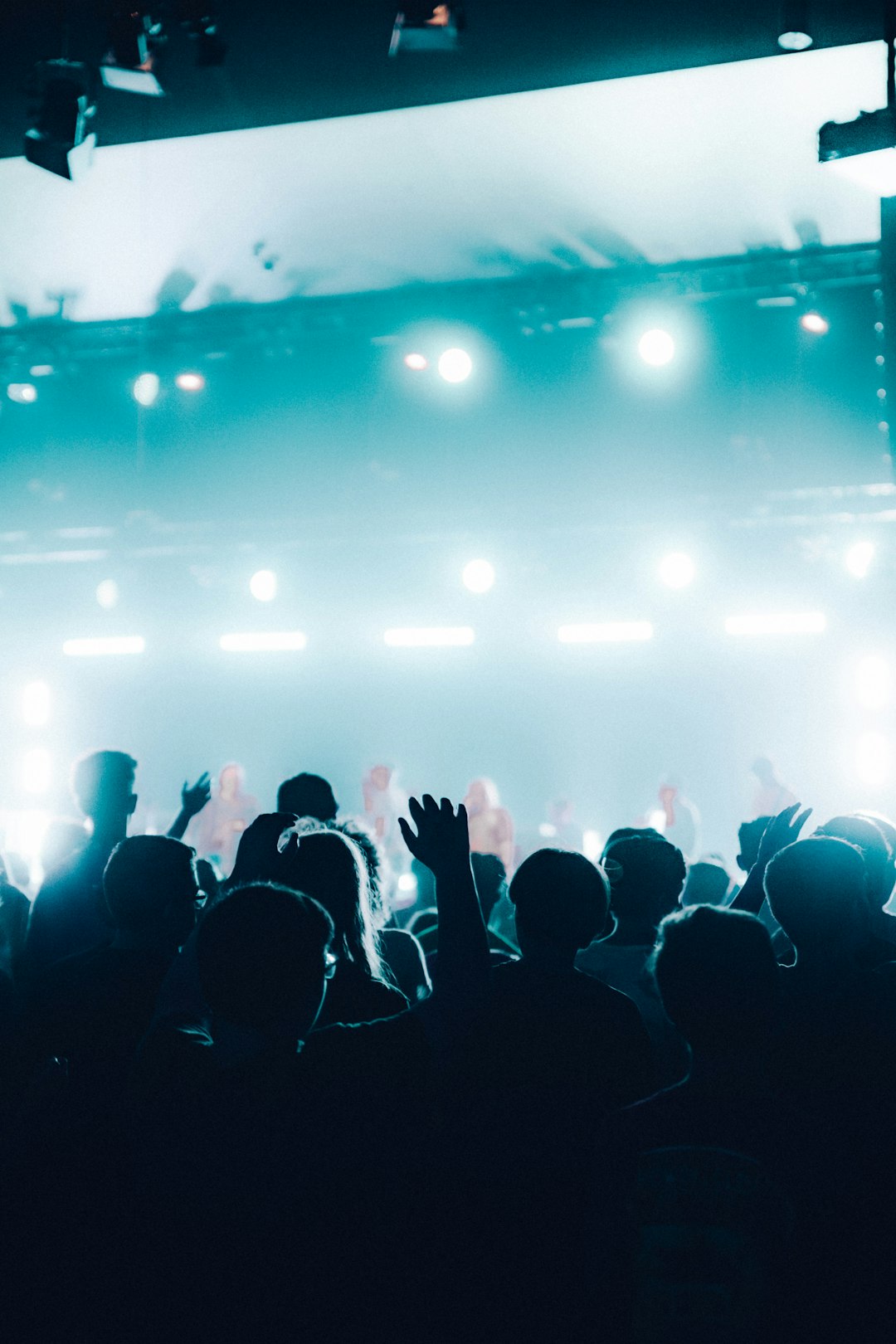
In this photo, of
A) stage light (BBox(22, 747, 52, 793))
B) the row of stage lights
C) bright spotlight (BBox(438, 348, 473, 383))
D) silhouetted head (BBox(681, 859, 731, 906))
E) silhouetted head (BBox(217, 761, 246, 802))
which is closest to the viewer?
silhouetted head (BBox(681, 859, 731, 906))

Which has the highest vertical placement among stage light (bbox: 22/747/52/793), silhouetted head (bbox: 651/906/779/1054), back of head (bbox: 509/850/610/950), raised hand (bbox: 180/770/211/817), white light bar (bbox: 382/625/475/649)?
white light bar (bbox: 382/625/475/649)

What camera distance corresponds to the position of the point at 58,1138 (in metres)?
1.65

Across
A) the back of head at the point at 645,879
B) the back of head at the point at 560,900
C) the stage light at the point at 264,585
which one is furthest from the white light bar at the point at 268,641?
the back of head at the point at 560,900

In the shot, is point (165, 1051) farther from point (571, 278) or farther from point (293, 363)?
point (293, 363)

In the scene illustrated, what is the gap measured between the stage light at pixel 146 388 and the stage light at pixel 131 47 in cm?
370

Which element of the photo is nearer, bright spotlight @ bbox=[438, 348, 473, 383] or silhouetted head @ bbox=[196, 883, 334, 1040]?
silhouetted head @ bbox=[196, 883, 334, 1040]

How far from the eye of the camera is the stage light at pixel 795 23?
3.71 metres

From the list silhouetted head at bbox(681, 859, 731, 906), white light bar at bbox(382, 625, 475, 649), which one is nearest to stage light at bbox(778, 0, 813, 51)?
silhouetted head at bbox(681, 859, 731, 906)

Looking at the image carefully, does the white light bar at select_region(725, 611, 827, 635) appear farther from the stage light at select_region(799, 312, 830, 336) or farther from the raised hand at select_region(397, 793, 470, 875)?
the raised hand at select_region(397, 793, 470, 875)

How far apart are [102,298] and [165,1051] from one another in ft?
21.0

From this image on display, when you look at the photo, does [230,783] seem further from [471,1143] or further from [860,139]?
[471,1143]

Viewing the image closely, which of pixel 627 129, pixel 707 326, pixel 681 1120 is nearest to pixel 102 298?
pixel 627 129

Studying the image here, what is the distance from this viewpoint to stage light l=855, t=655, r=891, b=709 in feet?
35.4

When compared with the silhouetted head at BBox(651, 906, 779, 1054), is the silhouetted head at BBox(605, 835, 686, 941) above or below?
above
